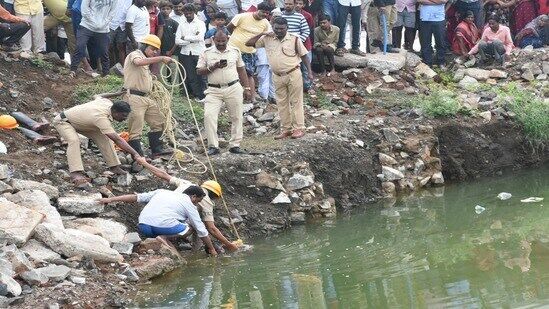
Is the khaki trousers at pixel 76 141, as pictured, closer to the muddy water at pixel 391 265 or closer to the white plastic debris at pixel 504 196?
the muddy water at pixel 391 265

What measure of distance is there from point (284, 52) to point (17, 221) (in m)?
5.31

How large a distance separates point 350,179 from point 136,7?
438 cm

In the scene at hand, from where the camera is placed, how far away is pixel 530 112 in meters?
18.5

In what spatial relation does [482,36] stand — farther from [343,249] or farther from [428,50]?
[343,249]

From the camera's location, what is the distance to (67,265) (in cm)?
1225

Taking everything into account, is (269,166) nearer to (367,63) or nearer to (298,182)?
(298,182)

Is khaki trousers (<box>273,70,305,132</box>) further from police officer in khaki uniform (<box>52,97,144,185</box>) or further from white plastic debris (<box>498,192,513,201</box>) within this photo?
white plastic debris (<box>498,192,513,201</box>)

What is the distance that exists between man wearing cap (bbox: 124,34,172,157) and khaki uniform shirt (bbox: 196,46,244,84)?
0.94 metres

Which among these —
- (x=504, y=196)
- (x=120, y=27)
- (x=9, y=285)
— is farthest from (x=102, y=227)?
(x=504, y=196)

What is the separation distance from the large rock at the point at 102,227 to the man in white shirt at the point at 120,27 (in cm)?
505

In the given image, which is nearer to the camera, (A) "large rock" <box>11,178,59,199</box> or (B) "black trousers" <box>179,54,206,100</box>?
(A) "large rock" <box>11,178,59,199</box>

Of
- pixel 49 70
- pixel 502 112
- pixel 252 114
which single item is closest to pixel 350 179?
pixel 252 114

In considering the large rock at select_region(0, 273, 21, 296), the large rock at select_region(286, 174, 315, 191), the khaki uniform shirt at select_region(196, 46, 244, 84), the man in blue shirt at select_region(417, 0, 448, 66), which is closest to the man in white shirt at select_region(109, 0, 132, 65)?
the khaki uniform shirt at select_region(196, 46, 244, 84)

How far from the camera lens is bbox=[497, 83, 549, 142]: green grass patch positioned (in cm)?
1839
